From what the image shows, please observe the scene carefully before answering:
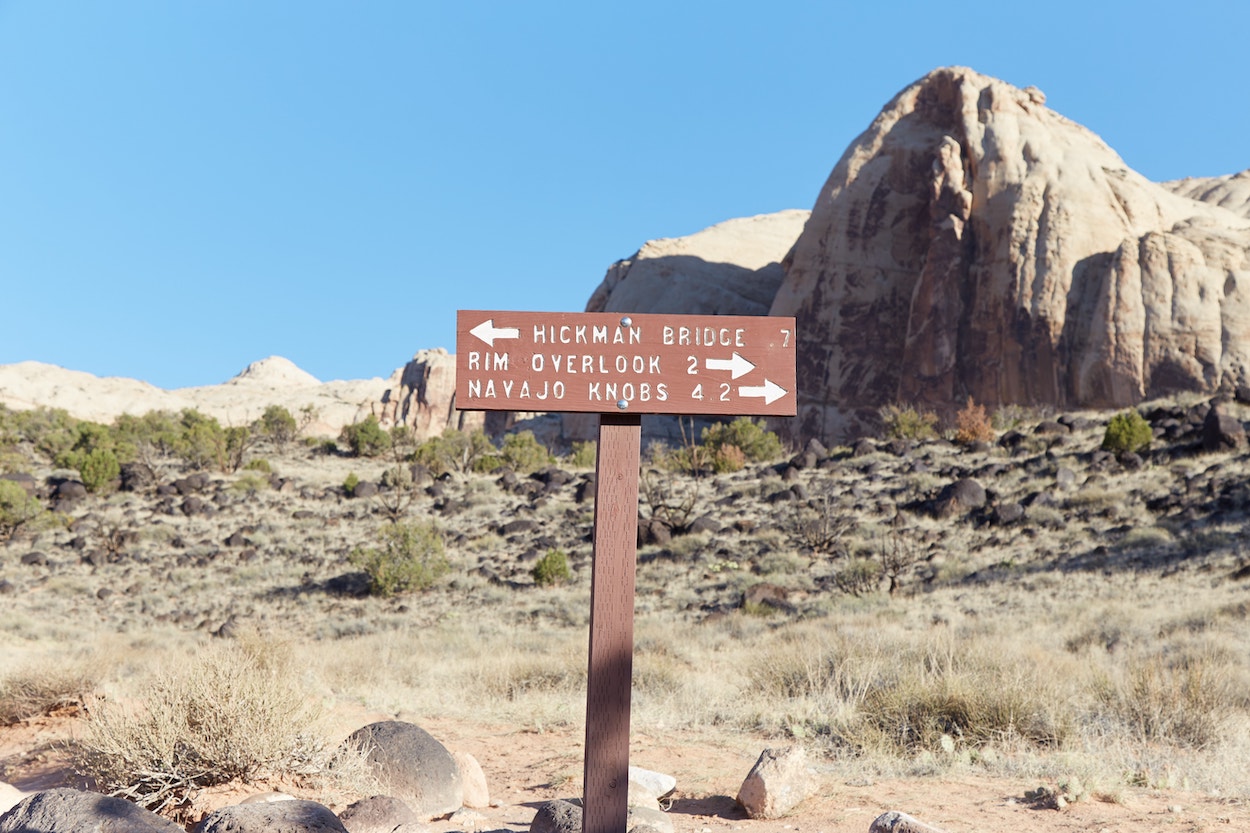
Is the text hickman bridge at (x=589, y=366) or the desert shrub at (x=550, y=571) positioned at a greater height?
the text hickman bridge at (x=589, y=366)

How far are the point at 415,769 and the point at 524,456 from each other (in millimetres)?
28741

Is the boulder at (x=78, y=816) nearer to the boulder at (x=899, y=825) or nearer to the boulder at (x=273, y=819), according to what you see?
the boulder at (x=273, y=819)

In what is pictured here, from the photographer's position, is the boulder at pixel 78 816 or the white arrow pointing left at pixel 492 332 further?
the white arrow pointing left at pixel 492 332

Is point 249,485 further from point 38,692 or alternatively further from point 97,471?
point 38,692

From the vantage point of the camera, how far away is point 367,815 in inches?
183

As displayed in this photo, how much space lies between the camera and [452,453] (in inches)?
1411

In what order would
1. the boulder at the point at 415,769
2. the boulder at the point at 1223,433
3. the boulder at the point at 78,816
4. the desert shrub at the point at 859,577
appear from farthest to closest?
1. the boulder at the point at 1223,433
2. the desert shrub at the point at 859,577
3. the boulder at the point at 415,769
4. the boulder at the point at 78,816

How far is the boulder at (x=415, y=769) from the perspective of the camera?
5.43 m

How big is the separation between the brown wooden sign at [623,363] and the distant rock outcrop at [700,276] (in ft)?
154

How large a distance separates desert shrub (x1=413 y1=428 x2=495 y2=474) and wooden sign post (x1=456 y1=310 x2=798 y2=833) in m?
29.3

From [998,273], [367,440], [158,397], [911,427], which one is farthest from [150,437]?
[158,397]

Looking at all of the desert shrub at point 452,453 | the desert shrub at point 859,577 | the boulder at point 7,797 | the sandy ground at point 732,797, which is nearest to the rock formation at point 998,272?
the desert shrub at point 452,453

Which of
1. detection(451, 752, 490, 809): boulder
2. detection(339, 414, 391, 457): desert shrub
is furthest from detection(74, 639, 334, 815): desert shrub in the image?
detection(339, 414, 391, 457): desert shrub

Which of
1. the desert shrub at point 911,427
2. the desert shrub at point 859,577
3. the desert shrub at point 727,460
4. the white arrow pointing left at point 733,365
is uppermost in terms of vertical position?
the desert shrub at point 911,427
